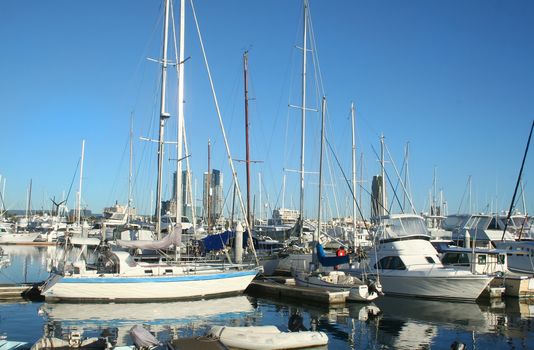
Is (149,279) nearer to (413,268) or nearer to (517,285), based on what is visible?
(413,268)

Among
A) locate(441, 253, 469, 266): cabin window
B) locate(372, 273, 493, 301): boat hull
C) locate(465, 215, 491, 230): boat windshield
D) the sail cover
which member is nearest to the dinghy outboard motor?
the sail cover

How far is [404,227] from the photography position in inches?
1276

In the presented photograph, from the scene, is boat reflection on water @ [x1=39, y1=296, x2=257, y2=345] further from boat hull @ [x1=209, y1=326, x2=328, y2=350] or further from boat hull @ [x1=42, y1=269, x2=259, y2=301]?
boat hull @ [x1=209, y1=326, x2=328, y2=350]

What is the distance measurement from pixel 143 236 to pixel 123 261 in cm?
1519

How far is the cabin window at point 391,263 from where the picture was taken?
29.2m

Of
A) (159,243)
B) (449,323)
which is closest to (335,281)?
(449,323)

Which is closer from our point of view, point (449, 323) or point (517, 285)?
point (449, 323)

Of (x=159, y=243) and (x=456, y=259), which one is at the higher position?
(x=159, y=243)

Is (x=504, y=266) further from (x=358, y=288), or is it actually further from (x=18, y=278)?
(x=18, y=278)

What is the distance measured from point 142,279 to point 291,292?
793 cm

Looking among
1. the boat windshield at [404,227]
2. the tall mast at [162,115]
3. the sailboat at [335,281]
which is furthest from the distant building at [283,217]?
the sailboat at [335,281]

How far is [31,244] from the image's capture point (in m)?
75.6

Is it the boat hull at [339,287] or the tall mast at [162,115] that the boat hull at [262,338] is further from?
the tall mast at [162,115]

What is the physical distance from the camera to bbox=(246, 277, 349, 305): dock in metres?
25.5
